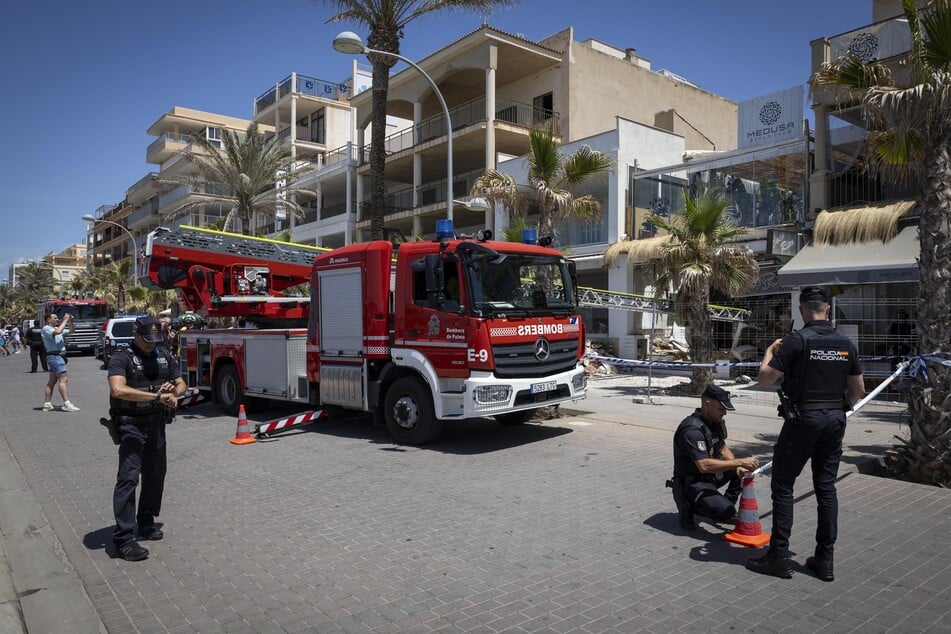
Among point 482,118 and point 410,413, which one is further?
point 482,118

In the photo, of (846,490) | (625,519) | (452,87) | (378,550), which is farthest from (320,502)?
(452,87)

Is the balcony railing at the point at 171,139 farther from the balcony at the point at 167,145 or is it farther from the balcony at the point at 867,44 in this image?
the balcony at the point at 867,44

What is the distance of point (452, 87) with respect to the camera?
102ft

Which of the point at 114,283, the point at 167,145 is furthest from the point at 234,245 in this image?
the point at 167,145

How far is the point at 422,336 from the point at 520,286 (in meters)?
1.49

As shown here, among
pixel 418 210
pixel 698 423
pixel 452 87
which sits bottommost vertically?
pixel 698 423

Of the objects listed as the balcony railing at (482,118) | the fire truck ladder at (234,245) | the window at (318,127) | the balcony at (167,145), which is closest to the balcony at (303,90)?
the window at (318,127)

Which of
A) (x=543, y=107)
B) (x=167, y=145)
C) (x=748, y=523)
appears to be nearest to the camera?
(x=748, y=523)

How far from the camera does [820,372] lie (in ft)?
14.5

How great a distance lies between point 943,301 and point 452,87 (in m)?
27.0

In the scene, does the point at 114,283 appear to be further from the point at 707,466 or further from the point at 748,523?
the point at 748,523

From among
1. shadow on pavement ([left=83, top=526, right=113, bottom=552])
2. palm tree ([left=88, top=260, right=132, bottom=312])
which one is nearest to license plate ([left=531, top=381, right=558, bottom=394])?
shadow on pavement ([left=83, top=526, right=113, bottom=552])

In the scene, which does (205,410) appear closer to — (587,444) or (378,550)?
(587,444)

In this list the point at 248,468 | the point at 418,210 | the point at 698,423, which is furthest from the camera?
the point at 418,210
